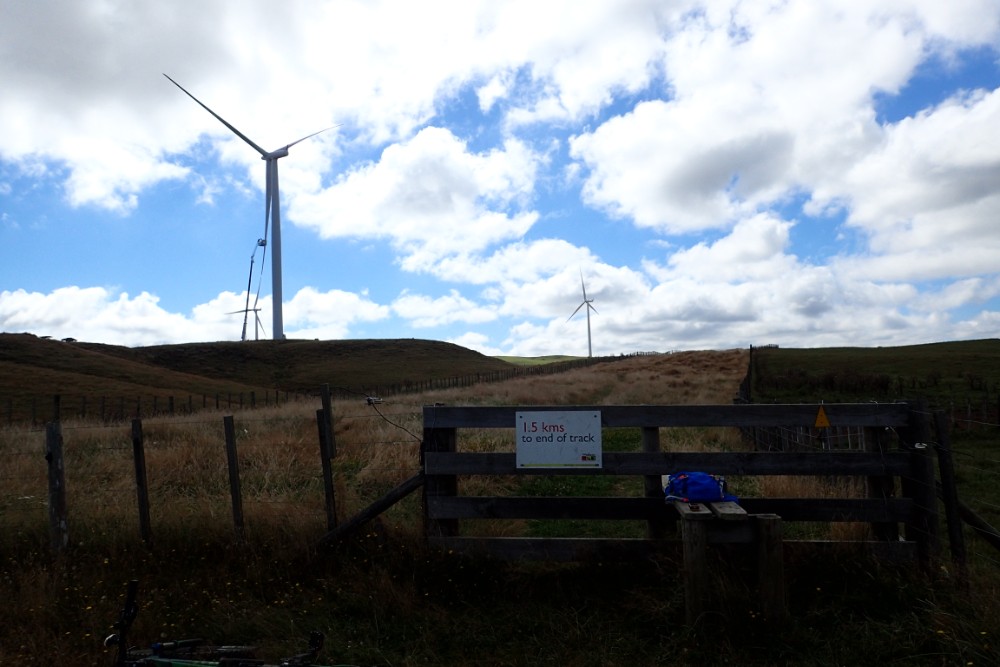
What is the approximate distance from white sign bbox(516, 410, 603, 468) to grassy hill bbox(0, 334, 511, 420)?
37.3 metres

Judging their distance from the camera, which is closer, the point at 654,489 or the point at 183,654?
the point at 183,654

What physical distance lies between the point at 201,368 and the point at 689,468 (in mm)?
104242

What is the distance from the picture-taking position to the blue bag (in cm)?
523

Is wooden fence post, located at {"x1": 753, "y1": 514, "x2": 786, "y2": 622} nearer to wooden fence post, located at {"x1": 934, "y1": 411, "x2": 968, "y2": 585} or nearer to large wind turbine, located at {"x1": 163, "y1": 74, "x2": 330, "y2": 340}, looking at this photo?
wooden fence post, located at {"x1": 934, "y1": 411, "x2": 968, "y2": 585}

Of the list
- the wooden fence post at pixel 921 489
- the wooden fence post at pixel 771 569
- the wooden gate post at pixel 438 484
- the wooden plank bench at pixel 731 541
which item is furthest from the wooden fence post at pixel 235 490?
the wooden fence post at pixel 921 489

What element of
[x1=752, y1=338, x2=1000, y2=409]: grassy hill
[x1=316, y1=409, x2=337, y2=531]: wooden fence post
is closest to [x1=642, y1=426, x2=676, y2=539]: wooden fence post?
[x1=316, y1=409, x2=337, y2=531]: wooden fence post

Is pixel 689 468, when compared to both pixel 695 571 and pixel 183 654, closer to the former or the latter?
pixel 695 571

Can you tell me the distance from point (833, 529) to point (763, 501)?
94cm

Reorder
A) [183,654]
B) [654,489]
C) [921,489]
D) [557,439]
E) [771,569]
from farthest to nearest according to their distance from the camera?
1. [557,439]
2. [654,489]
3. [921,489]
4. [771,569]
5. [183,654]

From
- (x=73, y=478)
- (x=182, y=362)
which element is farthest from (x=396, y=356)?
(x=73, y=478)

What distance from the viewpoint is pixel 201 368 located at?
100 meters

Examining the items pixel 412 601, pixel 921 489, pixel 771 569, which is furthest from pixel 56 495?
pixel 921 489

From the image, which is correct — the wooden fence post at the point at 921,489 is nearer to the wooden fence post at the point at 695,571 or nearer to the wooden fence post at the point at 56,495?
the wooden fence post at the point at 695,571

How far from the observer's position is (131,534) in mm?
6715
